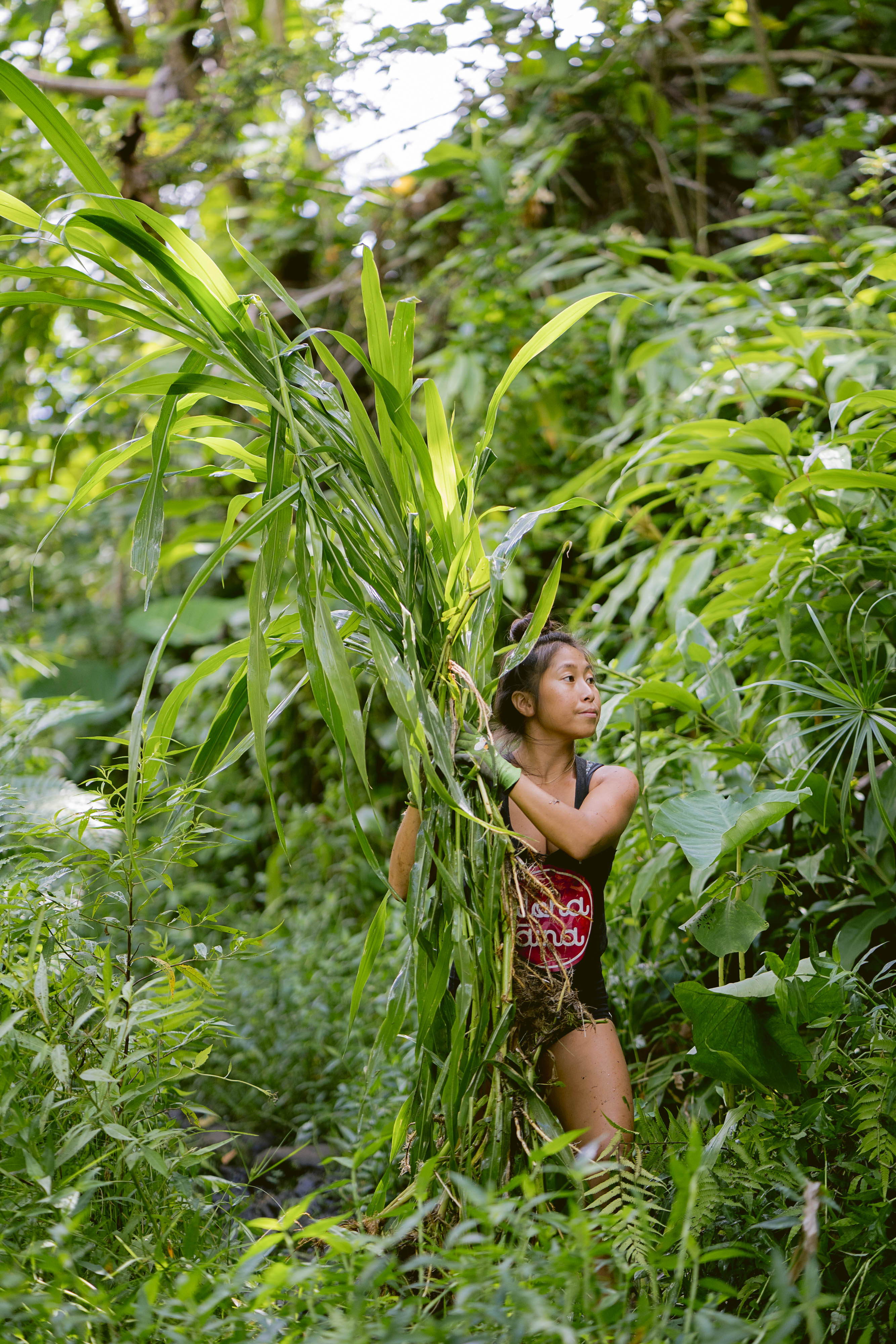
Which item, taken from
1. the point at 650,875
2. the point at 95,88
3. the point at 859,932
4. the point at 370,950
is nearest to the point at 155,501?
the point at 370,950

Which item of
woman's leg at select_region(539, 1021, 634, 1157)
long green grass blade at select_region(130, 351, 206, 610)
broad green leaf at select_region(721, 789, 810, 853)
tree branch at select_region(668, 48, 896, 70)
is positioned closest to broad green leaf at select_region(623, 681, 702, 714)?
broad green leaf at select_region(721, 789, 810, 853)

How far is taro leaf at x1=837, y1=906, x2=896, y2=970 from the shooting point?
4.74 feet

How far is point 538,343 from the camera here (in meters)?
1.23

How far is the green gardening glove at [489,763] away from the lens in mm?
1133

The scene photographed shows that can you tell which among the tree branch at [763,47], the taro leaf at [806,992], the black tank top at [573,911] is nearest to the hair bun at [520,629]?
the black tank top at [573,911]

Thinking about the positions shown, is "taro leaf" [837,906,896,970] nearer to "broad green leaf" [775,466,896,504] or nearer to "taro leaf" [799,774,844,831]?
"taro leaf" [799,774,844,831]

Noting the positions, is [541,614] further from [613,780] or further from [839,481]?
[839,481]

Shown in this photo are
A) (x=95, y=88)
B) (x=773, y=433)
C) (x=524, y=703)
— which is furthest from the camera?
(x=95, y=88)

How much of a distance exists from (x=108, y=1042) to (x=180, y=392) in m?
0.74

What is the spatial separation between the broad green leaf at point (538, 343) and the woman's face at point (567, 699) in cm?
31

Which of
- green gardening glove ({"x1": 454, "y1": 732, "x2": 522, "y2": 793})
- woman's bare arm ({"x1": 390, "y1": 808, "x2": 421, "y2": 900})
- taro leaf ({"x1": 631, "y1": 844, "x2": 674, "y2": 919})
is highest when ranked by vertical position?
green gardening glove ({"x1": 454, "y1": 732, "x2": 522, "y2": 793})

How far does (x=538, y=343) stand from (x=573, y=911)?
0.74 m

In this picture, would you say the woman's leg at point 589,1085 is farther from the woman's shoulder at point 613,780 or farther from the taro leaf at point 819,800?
the taro leaf at point 819,800

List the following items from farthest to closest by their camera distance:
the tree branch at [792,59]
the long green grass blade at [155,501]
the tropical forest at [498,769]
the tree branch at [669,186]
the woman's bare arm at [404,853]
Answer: the tree branch at [669,186], the tree branch at [792,59], the woman's bare arm at [404,853], the long green grass blade at [155,501], the tropical forest at [498,769]
